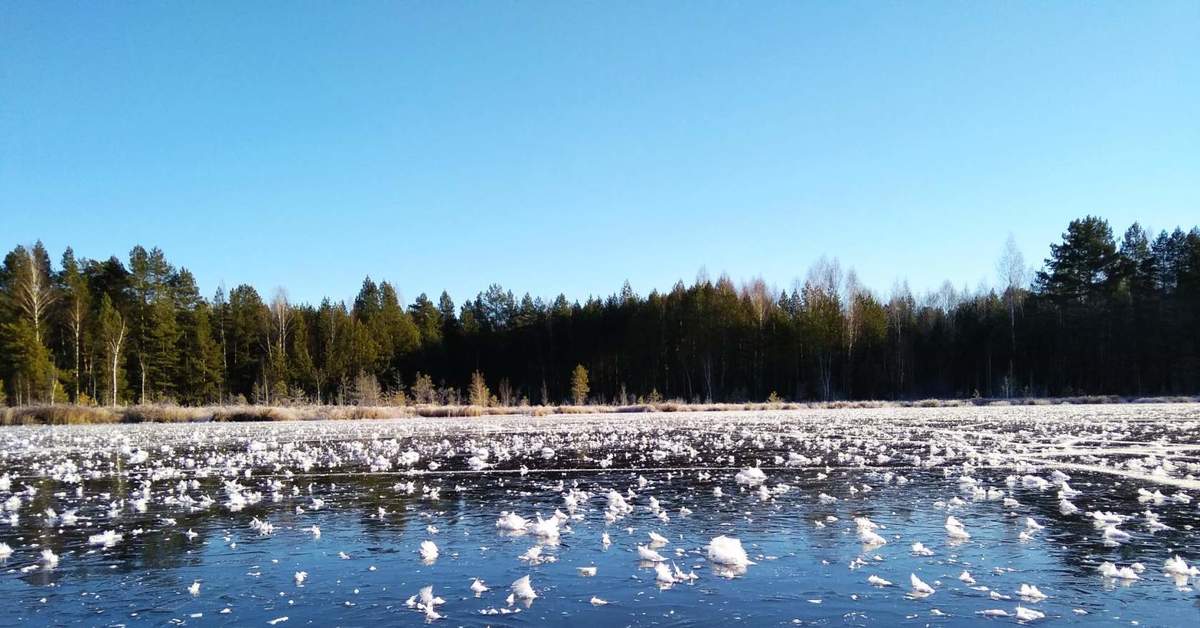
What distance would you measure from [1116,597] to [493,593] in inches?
197

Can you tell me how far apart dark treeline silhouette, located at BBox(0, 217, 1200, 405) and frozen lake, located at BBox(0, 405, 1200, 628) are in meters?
34.3

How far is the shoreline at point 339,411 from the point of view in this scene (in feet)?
126

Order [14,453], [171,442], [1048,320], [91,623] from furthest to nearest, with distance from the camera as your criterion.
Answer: [1048,320], [171,442], [14,453], [91,623]

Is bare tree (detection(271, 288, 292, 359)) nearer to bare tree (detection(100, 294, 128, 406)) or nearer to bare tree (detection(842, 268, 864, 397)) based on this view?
bare tree (detection(100, 294, 128, 406))

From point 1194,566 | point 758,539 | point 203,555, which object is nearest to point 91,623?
point 203,555

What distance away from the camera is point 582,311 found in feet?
278

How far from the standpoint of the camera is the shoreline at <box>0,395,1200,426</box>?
126ft

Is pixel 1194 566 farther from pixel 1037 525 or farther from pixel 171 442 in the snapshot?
pixel 171 442

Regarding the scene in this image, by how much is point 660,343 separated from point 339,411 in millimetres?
37898

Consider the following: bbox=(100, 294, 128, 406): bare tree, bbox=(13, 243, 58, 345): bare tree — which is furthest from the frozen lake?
bbox=(13, 243, 58, 345): bare tree

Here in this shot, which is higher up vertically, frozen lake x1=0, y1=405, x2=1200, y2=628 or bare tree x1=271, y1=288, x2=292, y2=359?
bare tree x1=271, y1=288, x2=292, y2=359

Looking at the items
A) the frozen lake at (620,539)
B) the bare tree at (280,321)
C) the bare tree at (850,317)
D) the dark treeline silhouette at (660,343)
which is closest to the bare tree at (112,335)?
the dark treeline silhouette at (660,343)

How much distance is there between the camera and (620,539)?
8.68 meters

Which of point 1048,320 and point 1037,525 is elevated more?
point 1048,320
